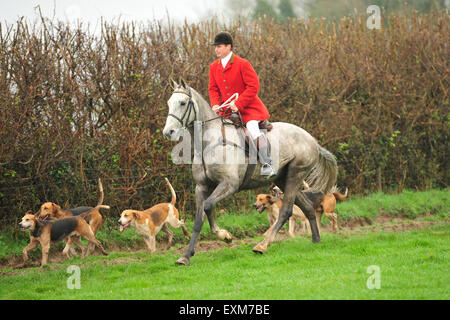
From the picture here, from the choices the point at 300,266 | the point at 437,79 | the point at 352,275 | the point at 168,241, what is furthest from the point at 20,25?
the point at 437,79

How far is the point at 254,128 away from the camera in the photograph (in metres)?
8.31

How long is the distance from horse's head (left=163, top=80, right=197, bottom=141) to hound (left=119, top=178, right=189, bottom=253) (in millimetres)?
2316

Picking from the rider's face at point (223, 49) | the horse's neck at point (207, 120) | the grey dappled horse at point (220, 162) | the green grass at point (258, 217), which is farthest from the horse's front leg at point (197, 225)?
the green grass at point (258, 217)

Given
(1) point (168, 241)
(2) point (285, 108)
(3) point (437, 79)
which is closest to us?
(1) point (168, 241)

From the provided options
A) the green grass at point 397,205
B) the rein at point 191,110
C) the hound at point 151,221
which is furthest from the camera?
the green grass at point 397,205

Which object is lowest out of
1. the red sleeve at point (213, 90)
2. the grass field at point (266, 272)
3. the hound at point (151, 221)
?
the grass field at point (266, 272)

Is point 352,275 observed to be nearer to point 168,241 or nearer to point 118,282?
point 118,282

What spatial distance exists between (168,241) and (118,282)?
11.3ft

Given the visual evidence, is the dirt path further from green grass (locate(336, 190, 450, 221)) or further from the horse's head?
the horse's head

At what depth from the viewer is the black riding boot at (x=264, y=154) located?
8.30 meters

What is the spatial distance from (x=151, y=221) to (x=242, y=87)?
2816mm

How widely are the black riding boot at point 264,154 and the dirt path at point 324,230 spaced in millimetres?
1496

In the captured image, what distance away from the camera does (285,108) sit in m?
13.2

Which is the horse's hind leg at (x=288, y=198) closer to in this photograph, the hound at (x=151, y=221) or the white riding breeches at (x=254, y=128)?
the white riding breeches at (x=254, y=128)
